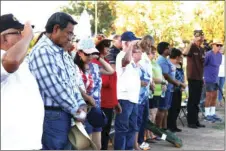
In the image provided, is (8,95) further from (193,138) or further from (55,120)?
(193,138)

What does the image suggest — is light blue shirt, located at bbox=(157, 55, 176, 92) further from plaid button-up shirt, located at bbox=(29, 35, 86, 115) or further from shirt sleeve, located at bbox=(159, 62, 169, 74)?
plaid button-up shirt, located at bbox=(29, 35, 86, 115)

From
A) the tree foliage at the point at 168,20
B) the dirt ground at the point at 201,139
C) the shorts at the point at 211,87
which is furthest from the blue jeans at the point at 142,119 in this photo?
the tree foliage at the point at 168,20

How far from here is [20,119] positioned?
9.84 feet

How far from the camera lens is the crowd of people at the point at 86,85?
3.00 m

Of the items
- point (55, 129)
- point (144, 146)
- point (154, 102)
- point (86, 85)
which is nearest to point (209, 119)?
point (154, 102)

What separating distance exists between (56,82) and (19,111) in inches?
29.6

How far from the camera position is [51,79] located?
12.1 ft

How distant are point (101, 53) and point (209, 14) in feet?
52.1

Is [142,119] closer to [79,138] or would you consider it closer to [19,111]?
[79,138]

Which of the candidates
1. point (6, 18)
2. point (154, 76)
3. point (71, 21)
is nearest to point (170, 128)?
point (154, 76)

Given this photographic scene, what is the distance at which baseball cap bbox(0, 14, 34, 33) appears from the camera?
10.4 feet

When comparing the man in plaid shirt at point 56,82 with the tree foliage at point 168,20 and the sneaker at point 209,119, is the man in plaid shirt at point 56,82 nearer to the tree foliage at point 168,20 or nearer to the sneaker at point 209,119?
the sneaker at point 209,119

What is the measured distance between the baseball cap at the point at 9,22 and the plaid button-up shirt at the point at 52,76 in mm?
573

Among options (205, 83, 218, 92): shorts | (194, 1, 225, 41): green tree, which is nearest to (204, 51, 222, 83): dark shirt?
(205, 83, 218, 92): shorts
